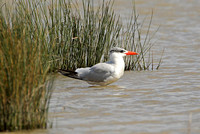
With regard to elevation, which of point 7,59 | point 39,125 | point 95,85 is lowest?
point 95,85

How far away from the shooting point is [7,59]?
5.00 meters

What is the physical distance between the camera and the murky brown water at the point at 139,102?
16.6ft

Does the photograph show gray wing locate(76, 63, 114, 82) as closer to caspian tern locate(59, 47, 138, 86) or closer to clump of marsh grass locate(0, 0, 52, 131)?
caspian tern locate(59, 47, 138, 86)

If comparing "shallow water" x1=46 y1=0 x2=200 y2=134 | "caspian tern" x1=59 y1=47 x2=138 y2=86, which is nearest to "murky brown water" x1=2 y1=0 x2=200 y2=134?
"shallow water" x1=46 y1=0 x2=200 y2=134

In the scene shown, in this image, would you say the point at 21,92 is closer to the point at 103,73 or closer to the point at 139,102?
the point at 139,102

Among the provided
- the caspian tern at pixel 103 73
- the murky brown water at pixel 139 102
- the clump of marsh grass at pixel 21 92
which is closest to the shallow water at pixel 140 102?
the murky brown water at pixel 139 102

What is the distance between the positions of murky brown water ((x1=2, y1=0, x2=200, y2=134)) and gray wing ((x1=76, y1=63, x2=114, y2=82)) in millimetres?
173

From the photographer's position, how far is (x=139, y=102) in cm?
625

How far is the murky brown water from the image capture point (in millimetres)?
5070

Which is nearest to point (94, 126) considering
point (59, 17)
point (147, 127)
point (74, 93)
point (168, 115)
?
point (147, 127)

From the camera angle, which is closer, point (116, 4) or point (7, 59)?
point (7, 59)

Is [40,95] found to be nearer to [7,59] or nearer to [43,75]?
[43,75]

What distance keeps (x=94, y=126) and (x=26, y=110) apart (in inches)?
33.6

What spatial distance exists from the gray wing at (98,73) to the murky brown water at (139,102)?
173 mm
